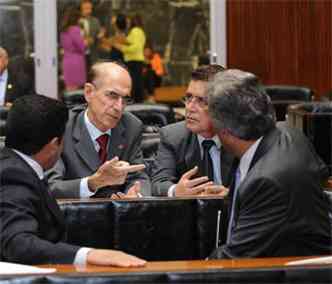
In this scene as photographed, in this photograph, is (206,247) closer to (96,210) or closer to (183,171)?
(96,210)

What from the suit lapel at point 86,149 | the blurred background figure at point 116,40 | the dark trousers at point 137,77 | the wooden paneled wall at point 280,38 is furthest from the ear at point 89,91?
the blurred background figure at point 116,40

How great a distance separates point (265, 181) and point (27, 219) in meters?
0.73

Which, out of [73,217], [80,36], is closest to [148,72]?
[80,36]

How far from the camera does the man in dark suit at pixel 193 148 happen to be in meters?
4.07

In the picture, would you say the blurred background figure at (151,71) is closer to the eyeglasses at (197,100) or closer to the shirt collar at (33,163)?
the eyeglasses at (197,100)

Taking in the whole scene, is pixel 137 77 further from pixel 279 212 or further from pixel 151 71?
pixel 279 212

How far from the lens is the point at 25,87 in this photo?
10.6m

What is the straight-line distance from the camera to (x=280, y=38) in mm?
10820

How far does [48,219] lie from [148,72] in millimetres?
10996

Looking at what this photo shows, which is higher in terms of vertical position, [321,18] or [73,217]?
[321,18]

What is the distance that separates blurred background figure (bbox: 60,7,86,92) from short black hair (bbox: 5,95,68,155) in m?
8.22

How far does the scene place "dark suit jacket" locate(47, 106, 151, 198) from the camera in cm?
413

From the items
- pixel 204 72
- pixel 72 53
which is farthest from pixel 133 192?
pixel 72 53

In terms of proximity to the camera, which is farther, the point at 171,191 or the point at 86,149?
the point at 86,149
